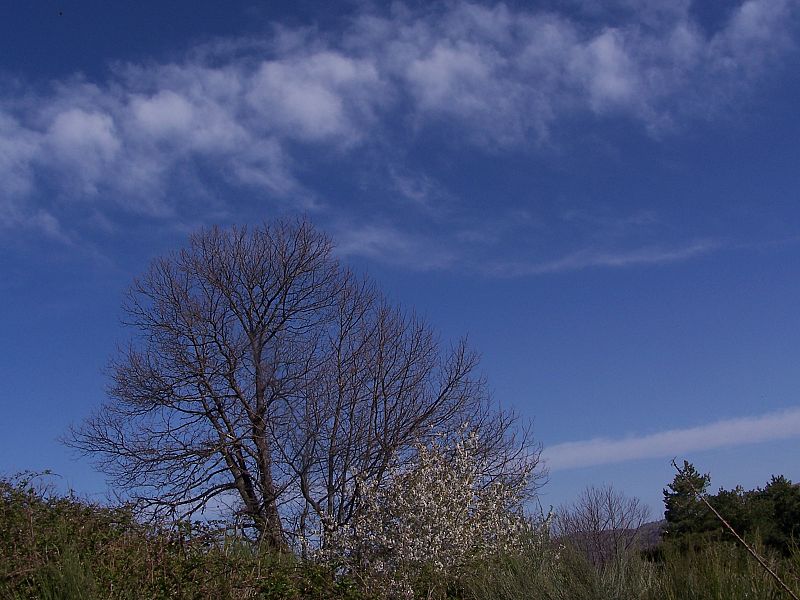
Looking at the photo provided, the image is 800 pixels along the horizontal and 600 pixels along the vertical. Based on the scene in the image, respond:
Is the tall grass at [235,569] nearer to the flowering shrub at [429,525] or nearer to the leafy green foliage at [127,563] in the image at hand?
the leafy green foliage at [127,563]

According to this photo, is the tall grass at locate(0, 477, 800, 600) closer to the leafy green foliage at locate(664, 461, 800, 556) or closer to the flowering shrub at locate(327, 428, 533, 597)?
the flowering shrub at locate(327, 428, 533, 597)

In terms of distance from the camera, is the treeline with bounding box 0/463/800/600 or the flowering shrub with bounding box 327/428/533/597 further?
the flowering shrub with bounding box 327/428/533/597

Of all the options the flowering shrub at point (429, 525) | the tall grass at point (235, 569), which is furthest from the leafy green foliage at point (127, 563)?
the flowering shrub at point (429, 525)

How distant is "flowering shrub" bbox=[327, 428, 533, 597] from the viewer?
10680 mm

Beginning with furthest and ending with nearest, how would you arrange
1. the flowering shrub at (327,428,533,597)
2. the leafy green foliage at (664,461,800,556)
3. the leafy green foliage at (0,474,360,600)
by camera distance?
the leafy green foliage at (664,461,800,556)
the flowering shrub at (327,428,533,597)
the leafy green foliage at (0,474,360,600)

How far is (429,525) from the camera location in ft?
37.2

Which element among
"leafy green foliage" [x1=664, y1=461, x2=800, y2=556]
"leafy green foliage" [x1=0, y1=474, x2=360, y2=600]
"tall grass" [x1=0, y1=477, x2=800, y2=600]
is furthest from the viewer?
"leafy green foliage" [x1=664, y1=461, x2=800, y2=556]

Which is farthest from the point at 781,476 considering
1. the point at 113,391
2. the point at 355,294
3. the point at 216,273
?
the point at 113,391

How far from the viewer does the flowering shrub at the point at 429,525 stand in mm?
10680

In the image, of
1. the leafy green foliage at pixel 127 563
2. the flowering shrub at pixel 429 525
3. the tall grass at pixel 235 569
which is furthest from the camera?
the flowering shrub at pixel 429 525

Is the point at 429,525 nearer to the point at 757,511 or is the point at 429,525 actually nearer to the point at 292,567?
the point at 292,567

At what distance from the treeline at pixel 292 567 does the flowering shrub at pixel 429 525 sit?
186 millimetres

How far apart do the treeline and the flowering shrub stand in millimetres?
186

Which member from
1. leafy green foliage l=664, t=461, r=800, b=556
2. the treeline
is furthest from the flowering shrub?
leafy green foliage l=664, t=461, r=800, b=556
